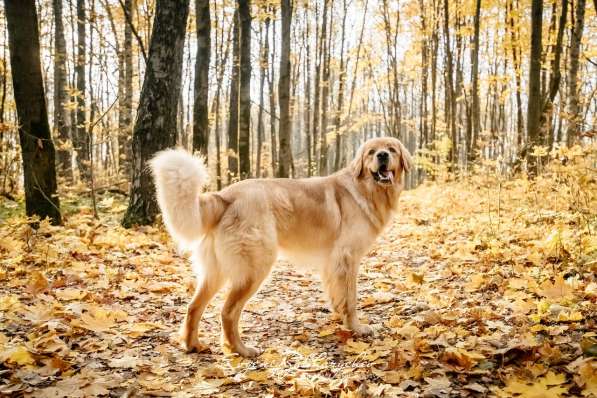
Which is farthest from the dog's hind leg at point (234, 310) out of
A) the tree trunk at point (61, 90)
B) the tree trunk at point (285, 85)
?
the tree trunk at point (61, 90)

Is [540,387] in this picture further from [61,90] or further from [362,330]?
[61,90]

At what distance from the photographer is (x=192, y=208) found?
3168mm

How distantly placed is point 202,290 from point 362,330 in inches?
54.3

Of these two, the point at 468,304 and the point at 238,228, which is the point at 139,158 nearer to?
the point at 238,228

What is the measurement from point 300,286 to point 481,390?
3332 mm

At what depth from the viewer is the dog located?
3.16 metres

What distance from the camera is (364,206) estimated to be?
422 cm

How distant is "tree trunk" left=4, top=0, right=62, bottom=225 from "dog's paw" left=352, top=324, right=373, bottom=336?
4723 millimetres

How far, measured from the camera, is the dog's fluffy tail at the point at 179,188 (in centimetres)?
307

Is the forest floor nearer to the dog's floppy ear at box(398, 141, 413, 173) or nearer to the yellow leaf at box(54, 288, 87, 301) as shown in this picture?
the yellow leaf at box(54, 288, 87, 301)

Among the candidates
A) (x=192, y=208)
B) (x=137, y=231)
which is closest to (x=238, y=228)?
(x=192, y=208)

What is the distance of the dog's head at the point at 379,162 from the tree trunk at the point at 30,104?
4.42 m

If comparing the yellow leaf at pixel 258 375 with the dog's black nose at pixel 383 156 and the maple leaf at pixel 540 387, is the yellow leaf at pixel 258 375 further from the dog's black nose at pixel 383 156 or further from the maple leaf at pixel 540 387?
the dog's black nose at pixel 383 156

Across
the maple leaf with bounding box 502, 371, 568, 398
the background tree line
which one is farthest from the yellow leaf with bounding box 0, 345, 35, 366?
the background tree line
